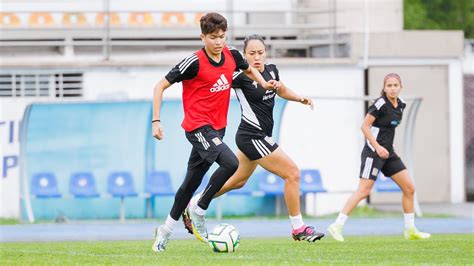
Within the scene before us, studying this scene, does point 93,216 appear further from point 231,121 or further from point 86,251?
point 86,251

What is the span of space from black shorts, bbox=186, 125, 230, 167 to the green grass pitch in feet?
3.06

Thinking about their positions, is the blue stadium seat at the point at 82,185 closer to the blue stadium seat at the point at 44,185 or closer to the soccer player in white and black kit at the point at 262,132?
the blue stadium seat at the point at 44,185

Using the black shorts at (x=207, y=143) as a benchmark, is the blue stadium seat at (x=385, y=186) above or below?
below

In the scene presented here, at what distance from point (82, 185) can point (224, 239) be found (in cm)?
1098

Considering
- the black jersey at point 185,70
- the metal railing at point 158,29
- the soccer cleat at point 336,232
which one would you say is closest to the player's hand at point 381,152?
the soccer cleat at point 336,232

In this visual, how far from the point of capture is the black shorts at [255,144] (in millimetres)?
13625

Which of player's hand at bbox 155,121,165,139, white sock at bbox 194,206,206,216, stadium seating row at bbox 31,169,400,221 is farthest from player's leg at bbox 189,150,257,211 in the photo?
stadium seating row at bbox 31,169,400,221

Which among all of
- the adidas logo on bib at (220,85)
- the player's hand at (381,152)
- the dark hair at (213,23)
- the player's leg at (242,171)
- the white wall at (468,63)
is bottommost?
the player's leg at (242,171)

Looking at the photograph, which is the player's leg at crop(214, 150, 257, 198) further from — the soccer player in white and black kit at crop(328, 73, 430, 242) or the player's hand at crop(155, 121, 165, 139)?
the player's hand at crop(155, 121, 165, 139)

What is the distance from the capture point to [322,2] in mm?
28172

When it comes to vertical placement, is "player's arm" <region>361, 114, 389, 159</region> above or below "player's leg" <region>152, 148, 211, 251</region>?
above

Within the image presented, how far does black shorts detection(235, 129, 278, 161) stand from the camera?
44.7 ft

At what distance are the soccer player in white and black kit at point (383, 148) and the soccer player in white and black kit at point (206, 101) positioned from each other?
9.89 ft

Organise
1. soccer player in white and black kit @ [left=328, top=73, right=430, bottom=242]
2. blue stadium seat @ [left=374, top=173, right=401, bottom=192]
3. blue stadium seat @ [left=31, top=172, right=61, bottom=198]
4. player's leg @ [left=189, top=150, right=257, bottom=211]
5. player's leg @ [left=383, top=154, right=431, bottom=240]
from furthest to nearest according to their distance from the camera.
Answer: blue stadium seat @ [left=374, top=173, right=401, bottom=192]
blue stadium seat @ [left=31, top=172, right=61, bottom=198]
player's leg @ [left=383, top=154, right=431, bottom=240]
soccer player in white and black kit @ [left=328, top=73, right=430, bottom=242]
player's leg @ [left=189, top=150, right=257, bottom=211]
